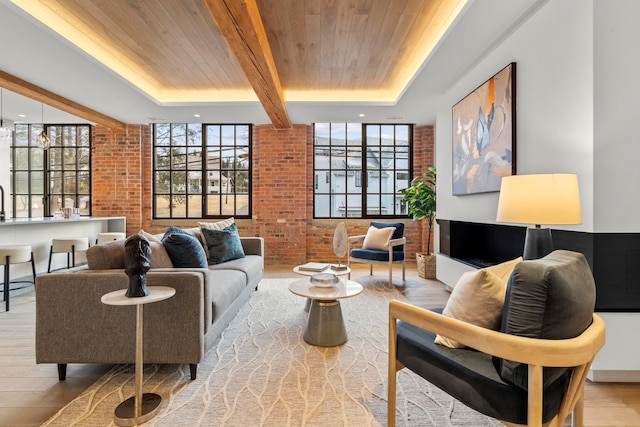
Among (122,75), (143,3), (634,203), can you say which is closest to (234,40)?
(143,3)

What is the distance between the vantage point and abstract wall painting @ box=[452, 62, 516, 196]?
2.69 m

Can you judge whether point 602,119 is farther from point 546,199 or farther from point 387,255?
point 387,255

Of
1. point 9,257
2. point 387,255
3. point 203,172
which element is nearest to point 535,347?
point 387,255

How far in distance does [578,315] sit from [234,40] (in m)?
2.81

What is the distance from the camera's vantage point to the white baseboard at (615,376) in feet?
6.48

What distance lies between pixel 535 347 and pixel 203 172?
5881mm

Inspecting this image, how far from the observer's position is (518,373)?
113cm

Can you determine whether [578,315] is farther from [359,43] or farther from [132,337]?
[359,43]

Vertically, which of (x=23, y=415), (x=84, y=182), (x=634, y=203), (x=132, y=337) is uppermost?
(x=84, y=182)

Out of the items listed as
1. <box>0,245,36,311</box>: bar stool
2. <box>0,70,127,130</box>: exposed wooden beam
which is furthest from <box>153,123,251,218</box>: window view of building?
<box>0,245,36,311</box>: bar stool

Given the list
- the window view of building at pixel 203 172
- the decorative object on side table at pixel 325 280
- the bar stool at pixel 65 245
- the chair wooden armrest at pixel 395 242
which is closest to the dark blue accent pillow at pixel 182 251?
the decorative object on side table at pixel 325 280

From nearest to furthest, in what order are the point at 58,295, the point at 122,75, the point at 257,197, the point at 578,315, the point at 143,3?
1. the point at 578,315
2. the point at 58,295
3. the point at 143,3
4. the point at 122,75
5. the point at 257,197

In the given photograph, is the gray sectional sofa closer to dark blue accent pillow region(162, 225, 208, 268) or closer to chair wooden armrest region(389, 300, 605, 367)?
dark blue accent pillow region(162, 225, 208, 268)

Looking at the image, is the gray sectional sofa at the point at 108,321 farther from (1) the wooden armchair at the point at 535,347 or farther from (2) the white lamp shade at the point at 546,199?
(2) the white lamp shade at the point at 546,199
